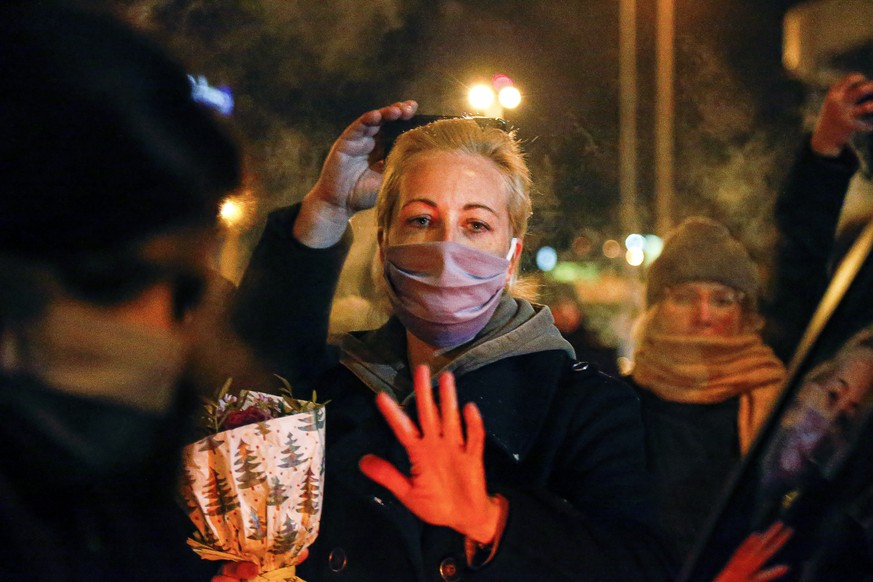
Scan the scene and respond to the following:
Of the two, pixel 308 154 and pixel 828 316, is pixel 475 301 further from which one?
pixel 828 316

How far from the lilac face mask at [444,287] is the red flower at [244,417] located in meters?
0.36

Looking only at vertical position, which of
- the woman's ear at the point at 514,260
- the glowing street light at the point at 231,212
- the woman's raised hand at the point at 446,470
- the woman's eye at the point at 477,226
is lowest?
the woman's raised hand at the point at 446,470

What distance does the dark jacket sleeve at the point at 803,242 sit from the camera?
1.53 meters

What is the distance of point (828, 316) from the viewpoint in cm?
150

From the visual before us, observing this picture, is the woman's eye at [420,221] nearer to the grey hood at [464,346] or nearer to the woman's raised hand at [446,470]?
→ the grey hood at [464,346]

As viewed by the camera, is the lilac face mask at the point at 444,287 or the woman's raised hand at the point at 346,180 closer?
the lilac face mask at the point at 444,287

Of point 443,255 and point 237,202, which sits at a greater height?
point 237,202

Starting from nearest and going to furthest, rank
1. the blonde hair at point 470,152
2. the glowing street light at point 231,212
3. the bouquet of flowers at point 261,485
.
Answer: the bouquet of flowers at point 261,485 → the blonde hair at point 470,152 → the glowing street light at point 231,212

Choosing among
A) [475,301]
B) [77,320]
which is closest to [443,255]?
[475,301]

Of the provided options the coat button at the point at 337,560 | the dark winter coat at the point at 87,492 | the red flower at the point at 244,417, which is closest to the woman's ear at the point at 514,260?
the red flower at the point at 244,417

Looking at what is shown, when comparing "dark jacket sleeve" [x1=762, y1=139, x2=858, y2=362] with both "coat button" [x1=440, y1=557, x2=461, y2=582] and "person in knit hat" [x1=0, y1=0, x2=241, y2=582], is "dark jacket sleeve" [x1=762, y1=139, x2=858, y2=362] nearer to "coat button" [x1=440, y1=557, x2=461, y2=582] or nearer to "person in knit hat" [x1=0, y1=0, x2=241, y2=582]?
"coat button" [x1=440, y1=557, x2=461, y2=582]

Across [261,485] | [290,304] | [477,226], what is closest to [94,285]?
[290,304]

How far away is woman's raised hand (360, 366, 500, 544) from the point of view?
4.81 feet

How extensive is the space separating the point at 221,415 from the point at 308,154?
2.05ft
